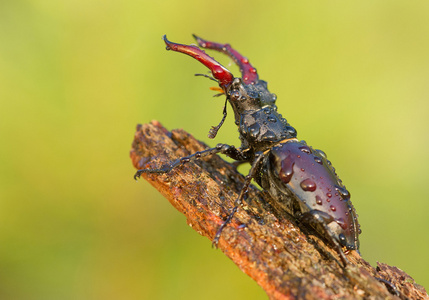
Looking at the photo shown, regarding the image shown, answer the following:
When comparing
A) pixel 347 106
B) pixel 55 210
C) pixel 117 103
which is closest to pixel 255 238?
pixel 55 210

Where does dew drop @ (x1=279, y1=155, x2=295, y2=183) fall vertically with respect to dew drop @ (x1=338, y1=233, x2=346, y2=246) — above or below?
above

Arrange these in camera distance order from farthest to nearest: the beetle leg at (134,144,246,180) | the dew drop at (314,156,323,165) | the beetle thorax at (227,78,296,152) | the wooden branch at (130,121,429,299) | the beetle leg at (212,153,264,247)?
the beetle thorax at (227,78,296,152) < the beetle leg at (134,144,246,180) < the dew drop at (314,156,323,165) < the beetle leg at (212,153,264,247) < the wooden branch at (130,121,429,299)

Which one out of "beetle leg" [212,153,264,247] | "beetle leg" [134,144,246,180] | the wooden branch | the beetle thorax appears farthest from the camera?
the beetle thorax

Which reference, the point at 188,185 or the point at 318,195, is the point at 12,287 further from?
the point at 318,195

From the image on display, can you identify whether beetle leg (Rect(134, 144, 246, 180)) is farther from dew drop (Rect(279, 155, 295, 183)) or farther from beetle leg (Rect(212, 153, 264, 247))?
dew drop (Rect(279, 155, 295, 183))

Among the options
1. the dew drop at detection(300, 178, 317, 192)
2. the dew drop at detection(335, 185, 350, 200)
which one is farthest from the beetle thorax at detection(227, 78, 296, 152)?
the dew drop at detection(335, 185, 350, 200)

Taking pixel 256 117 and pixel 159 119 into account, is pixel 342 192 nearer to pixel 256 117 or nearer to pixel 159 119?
pixel 256 117

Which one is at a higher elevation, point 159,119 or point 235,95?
point 235,95

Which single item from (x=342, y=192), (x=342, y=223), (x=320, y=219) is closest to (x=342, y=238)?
(x=342, y=223)
